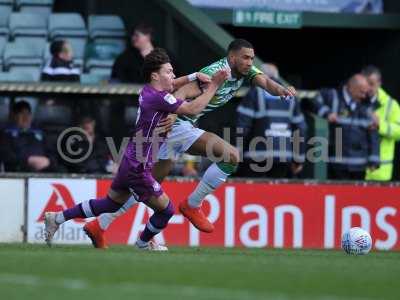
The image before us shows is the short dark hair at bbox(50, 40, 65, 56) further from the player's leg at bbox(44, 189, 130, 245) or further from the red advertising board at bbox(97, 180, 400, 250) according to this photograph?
the player's leg at bbox(44, 189, 130, 245)

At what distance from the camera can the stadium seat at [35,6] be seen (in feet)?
63.7

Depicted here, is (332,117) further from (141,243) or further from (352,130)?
(141,243)

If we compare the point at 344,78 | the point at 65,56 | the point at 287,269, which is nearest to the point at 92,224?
the point at 287,269

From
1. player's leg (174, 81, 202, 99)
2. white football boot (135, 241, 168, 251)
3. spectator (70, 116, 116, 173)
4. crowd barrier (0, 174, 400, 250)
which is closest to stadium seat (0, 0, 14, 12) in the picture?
spectator (70, 116, 116, 173)

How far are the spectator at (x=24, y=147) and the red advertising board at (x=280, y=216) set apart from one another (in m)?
1.24

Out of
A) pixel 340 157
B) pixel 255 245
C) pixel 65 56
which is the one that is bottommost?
pixel 255 245

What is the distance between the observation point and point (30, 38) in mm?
18797

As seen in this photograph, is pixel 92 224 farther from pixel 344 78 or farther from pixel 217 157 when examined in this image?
pixel 344 78

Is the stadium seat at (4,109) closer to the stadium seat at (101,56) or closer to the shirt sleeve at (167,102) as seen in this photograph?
the stadium seat at (101,56)

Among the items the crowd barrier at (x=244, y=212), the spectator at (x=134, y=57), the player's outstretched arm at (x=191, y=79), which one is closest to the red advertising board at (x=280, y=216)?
the crowd barrier at (x=244, y=212)

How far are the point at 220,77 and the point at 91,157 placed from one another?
5.26m

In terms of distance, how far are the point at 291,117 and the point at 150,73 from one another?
497 cm

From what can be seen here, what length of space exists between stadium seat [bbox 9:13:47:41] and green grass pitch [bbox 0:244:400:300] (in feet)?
24.4

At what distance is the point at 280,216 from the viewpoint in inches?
647
